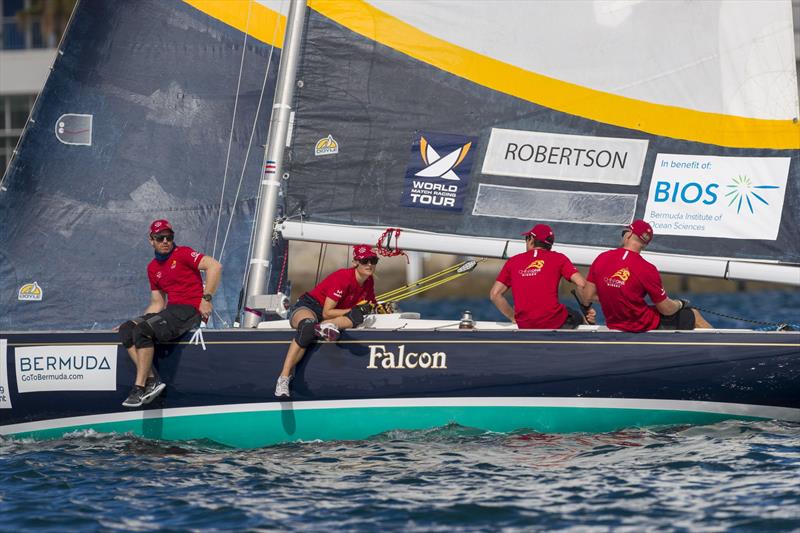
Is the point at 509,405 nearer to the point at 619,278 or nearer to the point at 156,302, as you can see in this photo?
the point at 619,278

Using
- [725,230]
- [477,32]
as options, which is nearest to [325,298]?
[477,32]

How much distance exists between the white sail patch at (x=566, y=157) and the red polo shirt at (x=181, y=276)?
3.01 m

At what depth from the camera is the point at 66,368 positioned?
39.6 feet

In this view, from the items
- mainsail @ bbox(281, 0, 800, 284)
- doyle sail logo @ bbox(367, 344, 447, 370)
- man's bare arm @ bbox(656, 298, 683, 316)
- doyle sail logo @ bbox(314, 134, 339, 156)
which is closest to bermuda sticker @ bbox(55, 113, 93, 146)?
mainsail @ bbox(281, 0, 800, 284)

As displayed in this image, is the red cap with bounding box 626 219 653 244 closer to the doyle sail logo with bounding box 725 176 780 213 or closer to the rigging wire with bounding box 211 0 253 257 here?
the doyle sail logo with bounding box 725 176 780 213

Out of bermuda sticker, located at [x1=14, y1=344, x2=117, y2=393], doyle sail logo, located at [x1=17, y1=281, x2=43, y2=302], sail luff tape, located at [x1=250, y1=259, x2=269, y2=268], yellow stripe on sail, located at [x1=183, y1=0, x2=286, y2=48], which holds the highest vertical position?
yellow stripe on sail, located at [x1=183, y1=0, x2=286, y2=48]

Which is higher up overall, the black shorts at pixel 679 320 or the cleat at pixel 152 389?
the black shorts at pixel 679 320

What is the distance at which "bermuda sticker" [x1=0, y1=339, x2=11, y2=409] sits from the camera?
12242mm

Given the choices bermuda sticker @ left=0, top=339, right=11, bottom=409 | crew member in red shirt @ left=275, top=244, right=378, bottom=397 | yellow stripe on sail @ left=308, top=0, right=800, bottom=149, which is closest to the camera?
crew member in red shirt @ left=275, top=244, right=378, bottom=397

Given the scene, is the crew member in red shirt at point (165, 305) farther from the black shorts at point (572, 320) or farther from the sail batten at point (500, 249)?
the black shorts at point (572, 320)

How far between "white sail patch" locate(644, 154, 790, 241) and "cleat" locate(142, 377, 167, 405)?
4.94 meters

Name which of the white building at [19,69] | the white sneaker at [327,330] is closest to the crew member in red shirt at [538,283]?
the white sneaker at [327,330]

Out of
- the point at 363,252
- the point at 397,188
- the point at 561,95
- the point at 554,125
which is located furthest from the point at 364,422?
the point at 561,95

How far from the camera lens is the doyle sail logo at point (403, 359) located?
1130cm
